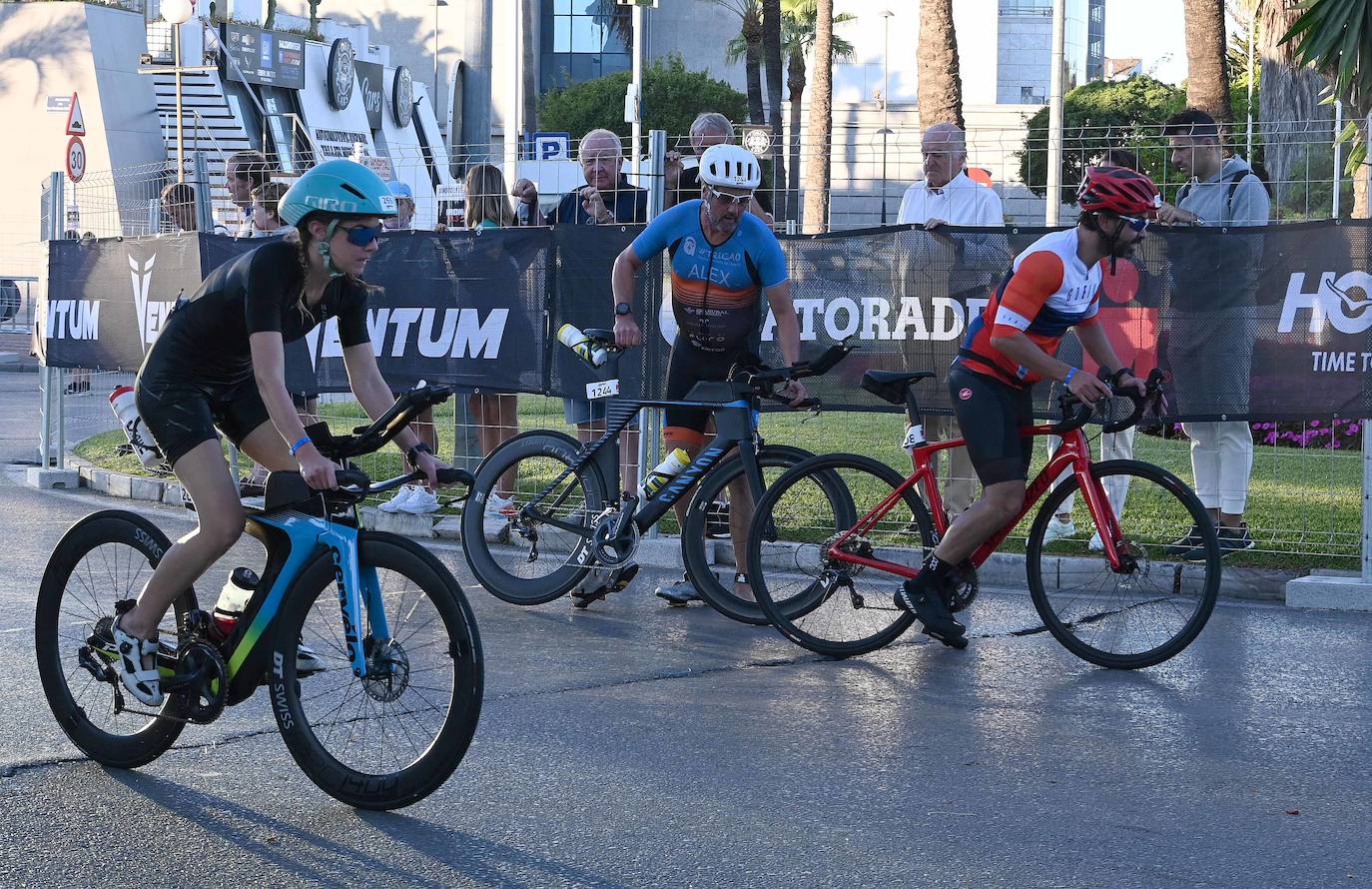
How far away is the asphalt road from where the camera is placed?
426cm

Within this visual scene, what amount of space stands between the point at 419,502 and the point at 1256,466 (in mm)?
5676

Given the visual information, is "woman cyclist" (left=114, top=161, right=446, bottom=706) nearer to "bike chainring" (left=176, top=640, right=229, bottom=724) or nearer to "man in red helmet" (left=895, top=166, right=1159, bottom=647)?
"bike chainring" (left=176, top=640, right=229, bottom=724)

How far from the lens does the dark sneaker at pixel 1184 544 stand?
6727mm

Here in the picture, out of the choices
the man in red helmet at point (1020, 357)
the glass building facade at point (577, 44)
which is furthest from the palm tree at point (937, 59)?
A: the glass building facade at point (577, 44)

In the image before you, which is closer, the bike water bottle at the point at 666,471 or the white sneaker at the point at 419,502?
the bike water bottle at the point at 666,471

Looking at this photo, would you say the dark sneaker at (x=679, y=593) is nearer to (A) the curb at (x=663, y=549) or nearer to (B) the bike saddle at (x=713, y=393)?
(A) the curb at (x=663, y=549)

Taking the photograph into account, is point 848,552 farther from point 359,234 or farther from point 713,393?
point 359,234

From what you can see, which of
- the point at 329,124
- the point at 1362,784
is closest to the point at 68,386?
the point at 1362,784

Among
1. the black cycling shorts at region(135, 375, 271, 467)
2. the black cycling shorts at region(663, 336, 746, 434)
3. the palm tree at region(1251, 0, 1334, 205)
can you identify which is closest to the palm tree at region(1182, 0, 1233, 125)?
the palm tree at region(1251, 0, 1334, 205)

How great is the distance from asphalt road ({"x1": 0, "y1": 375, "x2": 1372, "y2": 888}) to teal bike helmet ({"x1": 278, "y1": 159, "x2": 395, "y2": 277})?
170 centimetres

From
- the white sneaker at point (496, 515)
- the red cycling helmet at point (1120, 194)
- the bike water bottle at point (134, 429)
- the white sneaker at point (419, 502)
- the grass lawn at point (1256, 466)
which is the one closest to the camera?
the red cycling helmet at point (1120, 194)

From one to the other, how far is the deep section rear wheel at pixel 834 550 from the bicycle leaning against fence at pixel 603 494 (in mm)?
252

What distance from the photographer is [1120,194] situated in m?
6.49

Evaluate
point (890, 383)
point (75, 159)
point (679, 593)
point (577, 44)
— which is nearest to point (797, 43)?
point (577, 44)
